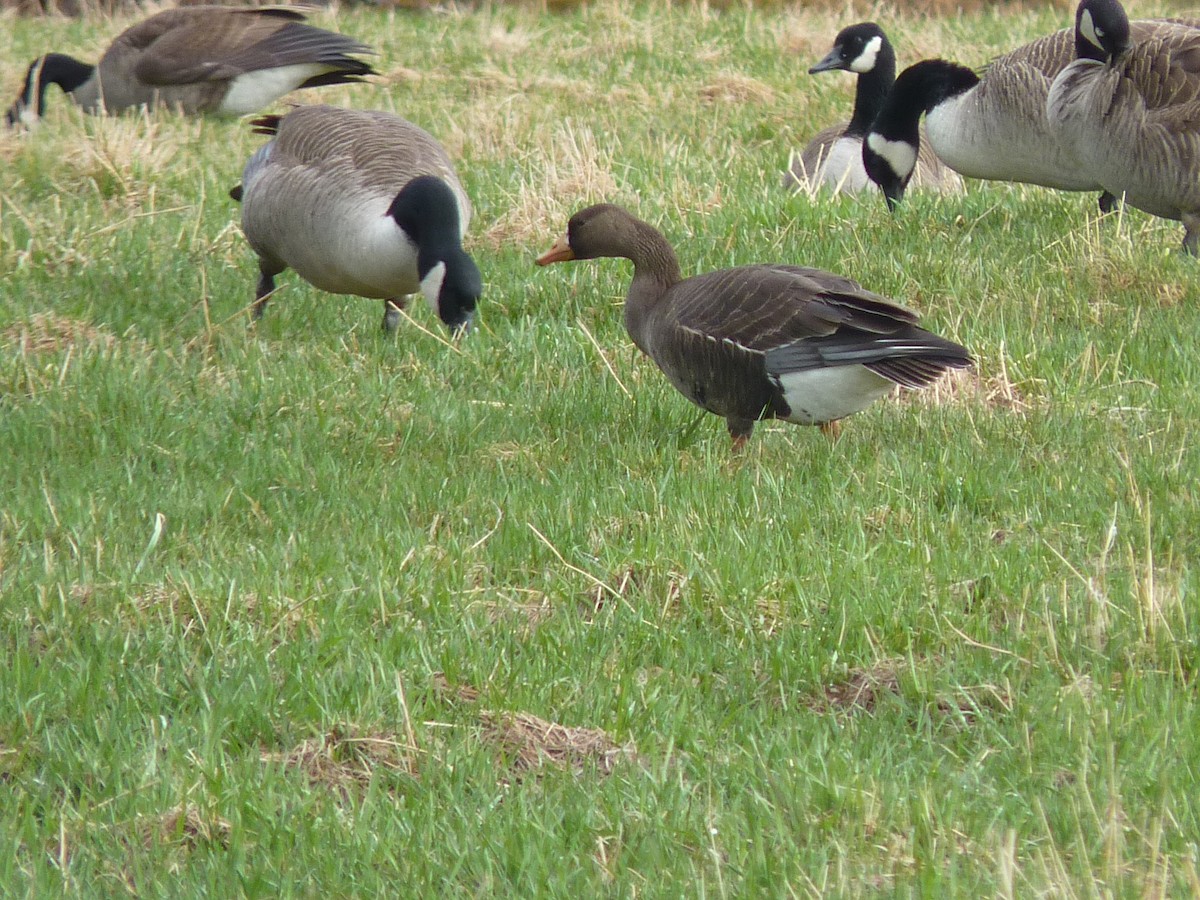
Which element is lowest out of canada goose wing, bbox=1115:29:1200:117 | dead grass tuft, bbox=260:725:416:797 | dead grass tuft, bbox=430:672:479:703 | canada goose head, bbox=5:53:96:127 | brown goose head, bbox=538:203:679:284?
canada goose head, bbox=5:53:96:127

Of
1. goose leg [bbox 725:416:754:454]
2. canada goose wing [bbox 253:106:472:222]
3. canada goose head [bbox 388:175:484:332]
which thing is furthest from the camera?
canada goose wing [bbox 253:106:472:222]

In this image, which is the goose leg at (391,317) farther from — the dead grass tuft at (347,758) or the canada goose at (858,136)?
the dead grass tuft at (347,758)

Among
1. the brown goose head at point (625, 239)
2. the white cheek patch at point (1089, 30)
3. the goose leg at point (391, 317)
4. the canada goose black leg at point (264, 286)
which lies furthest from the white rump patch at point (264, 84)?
the brown goose head at point (625, 239)

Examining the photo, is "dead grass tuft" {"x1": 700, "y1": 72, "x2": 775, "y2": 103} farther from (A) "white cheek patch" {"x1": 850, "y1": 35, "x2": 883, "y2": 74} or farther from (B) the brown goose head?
(B) the brown goose head

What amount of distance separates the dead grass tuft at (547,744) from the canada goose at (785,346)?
2176 mm

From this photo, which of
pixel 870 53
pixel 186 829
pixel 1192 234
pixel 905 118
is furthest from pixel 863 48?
pixel 186 829

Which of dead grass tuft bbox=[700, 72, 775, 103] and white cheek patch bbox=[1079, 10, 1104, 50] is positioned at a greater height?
white cheek patch bbox=[1079, 10, 1104, 50]

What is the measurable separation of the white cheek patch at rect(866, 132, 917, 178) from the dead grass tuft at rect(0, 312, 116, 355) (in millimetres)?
5145

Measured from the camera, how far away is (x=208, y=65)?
42.3 ft

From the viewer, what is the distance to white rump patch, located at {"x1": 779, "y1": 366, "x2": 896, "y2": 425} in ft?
18.3

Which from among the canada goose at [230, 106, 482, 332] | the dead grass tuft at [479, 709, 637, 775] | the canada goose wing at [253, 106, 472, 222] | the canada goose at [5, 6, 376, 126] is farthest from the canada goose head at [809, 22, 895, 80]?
the dead grass tuft at [479, 709, 637, 775]

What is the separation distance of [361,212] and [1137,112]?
4.09 metres

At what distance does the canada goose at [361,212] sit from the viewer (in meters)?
7.08

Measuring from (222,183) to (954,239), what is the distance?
487 cm
